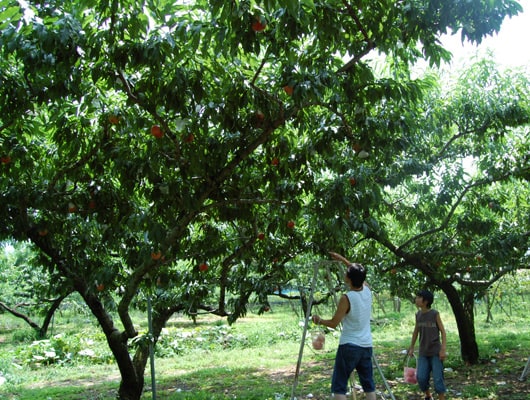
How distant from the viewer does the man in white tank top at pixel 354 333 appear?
12.0 ft

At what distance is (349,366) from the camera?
367cm

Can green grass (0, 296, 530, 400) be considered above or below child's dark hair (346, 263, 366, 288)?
below

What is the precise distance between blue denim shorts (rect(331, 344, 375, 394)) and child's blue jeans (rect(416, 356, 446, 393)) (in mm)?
1610

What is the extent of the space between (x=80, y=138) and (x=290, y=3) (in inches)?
120

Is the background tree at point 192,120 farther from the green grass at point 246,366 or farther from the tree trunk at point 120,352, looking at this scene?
the green grass at point 246,366

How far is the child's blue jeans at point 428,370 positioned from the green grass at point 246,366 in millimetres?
1146

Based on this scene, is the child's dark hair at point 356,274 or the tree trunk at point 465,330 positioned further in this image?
the tree trunk at point 465,330

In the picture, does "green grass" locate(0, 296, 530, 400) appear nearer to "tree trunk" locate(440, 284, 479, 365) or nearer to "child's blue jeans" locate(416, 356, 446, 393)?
"tree trunk" locate(440, 284, 479, 365)

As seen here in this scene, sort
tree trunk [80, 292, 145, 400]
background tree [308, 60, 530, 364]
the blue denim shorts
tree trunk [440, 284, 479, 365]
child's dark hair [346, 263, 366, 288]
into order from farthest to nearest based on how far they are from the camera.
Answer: tree trunk [440, 284, 479, 365], tree trunk [80, 292, 145, 400], background tree [308, 60, 530, 364], child's dark hair [346, 263, 366, 288], the blue denim shorts

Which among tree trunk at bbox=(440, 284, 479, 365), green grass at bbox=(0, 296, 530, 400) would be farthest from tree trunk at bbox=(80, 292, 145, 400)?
tree trunk at bbox=(440, 284, 479, 365)

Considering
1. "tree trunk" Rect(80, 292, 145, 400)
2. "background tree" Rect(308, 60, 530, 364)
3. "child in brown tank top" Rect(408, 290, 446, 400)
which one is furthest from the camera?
"tree trunk" Rect(80, 292, 145, 400)

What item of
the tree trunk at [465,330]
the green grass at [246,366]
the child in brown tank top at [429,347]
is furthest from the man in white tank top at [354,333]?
the tree trunk at [465,330]

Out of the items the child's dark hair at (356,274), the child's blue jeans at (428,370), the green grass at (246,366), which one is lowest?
the green grass at (246,366)

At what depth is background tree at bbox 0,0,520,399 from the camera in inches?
118
